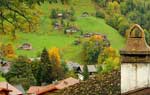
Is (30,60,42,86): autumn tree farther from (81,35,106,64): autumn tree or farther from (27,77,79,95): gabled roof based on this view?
(81,35,106,64): autumn tree

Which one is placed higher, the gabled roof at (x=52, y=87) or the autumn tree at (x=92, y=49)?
the gabled roof at (x=52, y=87)

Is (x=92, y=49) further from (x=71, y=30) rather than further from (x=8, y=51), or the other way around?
(x=71, y=30)

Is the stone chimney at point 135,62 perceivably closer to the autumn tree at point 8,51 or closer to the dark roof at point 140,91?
the dark roof at point 140,91

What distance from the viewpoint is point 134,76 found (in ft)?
34.0

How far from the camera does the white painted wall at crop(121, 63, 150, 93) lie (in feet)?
33.9

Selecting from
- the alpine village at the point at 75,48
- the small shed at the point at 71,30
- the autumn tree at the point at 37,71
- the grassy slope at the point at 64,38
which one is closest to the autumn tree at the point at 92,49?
the alpine village at the point at 75,48

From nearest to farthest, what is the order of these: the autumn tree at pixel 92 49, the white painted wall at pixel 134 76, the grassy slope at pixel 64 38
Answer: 1. the white painted wall at pixel 134 76
2. the autumn tree at pixel 92 49
3. the grassy slope at pixel 64 38

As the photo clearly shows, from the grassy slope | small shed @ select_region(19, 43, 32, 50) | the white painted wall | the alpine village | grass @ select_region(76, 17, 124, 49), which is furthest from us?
grass @ select_region(76, 17, 124, 49)

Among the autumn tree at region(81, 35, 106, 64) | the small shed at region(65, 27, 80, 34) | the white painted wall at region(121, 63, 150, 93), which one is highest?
the white painted wall at region(121, 63, 150, 93)

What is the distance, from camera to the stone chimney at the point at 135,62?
10.3 meters

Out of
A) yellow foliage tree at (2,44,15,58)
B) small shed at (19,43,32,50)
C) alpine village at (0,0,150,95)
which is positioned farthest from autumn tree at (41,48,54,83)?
small shed at (19,43,32,50)

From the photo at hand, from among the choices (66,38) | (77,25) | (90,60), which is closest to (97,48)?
(90,60)

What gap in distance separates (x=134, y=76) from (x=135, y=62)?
0.27 meters

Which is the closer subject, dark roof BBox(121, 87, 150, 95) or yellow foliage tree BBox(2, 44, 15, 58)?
dark roof BBox(121, 87, 150, 95)
